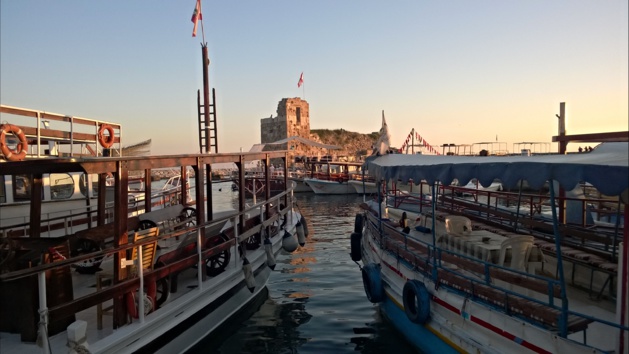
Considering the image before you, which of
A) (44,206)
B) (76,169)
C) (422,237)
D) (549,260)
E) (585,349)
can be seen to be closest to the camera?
(585,349)

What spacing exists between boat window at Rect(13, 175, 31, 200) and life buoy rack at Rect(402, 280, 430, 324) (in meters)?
11.0

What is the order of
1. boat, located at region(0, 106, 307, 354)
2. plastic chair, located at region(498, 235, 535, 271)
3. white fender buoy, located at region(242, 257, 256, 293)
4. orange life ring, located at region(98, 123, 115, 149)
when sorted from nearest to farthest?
1. boat, located at region(0, 106, 307, 354)
2. plastic chair, located at region(498, 235, 535, 271)
3. white fender buoy, located at region(242, 257, 256, 293)
4. orange life ring, located at region(98, 123, 115, 149)

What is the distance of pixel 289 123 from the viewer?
90125 millimetres

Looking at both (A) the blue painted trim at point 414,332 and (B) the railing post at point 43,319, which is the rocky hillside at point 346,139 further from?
(B) the railing post at point 43,319

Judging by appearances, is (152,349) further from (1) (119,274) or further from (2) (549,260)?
(2) (549,260)

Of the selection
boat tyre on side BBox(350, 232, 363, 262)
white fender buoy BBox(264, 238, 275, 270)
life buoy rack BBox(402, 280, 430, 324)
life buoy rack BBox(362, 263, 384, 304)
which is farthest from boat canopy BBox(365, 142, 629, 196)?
boat tyre on side BBox(350, 232, 363, 262)

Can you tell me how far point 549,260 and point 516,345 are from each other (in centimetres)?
238

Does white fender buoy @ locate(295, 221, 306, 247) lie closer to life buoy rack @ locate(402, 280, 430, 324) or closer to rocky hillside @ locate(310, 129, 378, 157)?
life buoy rack @ locate(402, 280, 430, 324)

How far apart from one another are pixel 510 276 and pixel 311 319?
5.12m

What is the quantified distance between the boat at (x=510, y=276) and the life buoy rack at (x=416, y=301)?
0.05ft

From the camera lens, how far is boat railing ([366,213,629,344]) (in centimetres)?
462

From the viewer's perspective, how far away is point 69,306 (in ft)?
16.6

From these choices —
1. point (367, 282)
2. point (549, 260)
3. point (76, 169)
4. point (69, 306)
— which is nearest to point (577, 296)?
point (549, 260)

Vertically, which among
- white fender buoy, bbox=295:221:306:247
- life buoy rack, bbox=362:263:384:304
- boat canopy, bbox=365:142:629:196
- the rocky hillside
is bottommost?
life buoy rack, bbox=362:263:384:304
